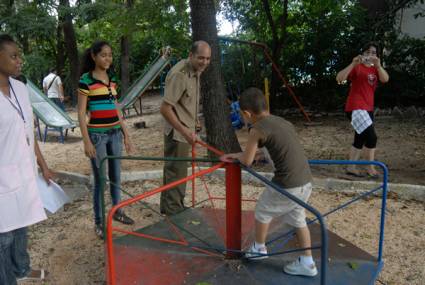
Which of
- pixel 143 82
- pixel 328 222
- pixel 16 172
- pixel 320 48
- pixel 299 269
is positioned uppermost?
pixel 320 48

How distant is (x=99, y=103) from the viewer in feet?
10.3

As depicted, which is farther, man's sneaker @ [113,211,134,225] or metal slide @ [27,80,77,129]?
metal slide @ [27,80,77,129]

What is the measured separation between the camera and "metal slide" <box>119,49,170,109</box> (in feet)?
37.3

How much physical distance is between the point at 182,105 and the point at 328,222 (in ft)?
5.71

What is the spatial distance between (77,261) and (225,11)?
8199 millimetres

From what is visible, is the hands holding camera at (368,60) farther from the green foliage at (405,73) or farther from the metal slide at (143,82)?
the metal slide at (143,82)

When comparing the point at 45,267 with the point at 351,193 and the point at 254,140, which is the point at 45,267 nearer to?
the point at 254,140

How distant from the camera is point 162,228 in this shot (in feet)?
10.9

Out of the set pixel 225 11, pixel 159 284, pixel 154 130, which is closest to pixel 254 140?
pixel 159 284

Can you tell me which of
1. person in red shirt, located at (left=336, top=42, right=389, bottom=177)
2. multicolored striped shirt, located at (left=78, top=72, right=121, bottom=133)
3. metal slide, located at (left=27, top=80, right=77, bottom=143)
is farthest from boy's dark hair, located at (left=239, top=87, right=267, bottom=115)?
metal slide, located at (left=27, top=80, right=77, bottom=143)

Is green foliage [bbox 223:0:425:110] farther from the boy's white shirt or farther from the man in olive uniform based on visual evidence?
the boy's white shirt

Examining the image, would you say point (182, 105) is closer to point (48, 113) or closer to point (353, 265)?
point (353, 265)

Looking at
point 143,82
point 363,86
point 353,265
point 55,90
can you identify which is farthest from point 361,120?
point 55,90

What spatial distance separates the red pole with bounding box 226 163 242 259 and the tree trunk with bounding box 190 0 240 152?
2.63m
